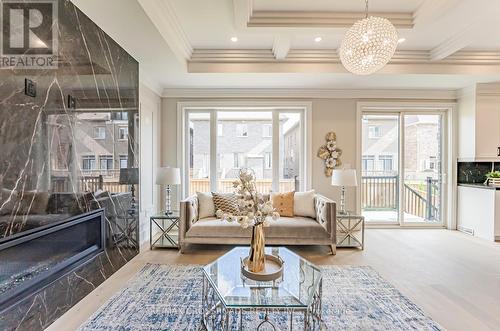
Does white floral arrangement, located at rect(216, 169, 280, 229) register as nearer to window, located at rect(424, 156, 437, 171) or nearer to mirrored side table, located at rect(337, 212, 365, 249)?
mirrored side table, located at rect(337, 212, 365, 249)

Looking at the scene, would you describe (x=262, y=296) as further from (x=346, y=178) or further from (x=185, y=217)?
(x=346, y=178)

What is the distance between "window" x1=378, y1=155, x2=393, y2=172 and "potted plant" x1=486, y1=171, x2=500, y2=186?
144 cm

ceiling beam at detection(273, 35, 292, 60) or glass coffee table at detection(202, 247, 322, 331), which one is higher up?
ceiling beam at detection(273, 35, 292, 60)

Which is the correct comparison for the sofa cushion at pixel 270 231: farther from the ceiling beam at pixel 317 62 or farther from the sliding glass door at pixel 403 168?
the ceiling beam at pixel 317 62

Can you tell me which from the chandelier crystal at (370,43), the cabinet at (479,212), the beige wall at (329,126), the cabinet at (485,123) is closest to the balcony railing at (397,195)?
the cabinet at (479,212)

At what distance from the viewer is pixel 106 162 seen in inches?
107

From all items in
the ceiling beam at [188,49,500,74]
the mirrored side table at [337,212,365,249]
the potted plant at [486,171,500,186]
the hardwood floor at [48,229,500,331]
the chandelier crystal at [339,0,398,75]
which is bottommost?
the hardwood floor at [48,229,500,331]

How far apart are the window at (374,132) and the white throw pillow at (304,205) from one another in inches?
71.8

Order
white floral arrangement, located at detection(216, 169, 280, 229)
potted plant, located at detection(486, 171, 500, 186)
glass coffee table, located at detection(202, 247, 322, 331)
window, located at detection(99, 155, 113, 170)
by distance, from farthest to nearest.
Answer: potted plant, located at detection(486, 171, 500, 186)
window, located at detection(99, 155, 113, 170)
white floral arrangement, located at detection(216, 169, 280, 229)
glass coffee table, located at detection(202, 247, 322, 331)

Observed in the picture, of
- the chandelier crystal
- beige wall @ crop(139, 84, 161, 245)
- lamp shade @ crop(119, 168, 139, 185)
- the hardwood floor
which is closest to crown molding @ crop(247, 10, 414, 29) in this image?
the chandelier crystal

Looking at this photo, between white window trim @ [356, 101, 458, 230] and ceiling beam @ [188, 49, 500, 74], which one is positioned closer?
ceiling beam @ [188, 49, 500, 74]

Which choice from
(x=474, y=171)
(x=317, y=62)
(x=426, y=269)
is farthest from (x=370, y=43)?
(x=474, y=171)

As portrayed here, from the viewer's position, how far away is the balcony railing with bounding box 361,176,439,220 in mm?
4648

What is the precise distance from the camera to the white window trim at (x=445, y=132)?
177 inches
